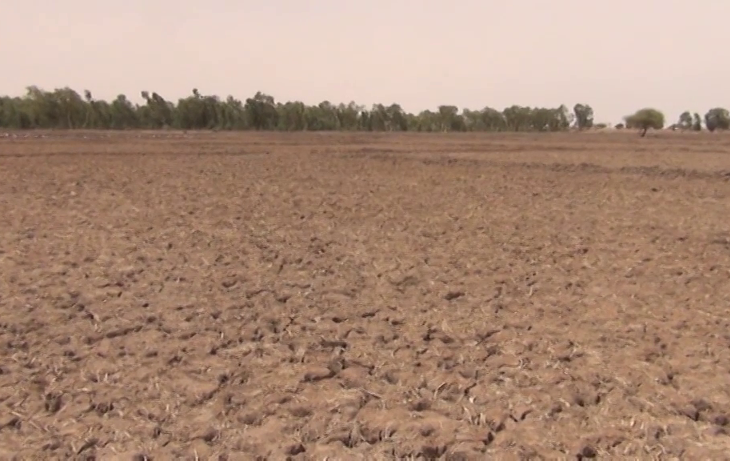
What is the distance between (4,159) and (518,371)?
23.7 meters

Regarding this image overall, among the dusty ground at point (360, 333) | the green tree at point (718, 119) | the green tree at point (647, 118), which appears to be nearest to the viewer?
the dusty ground at point (360, 333)

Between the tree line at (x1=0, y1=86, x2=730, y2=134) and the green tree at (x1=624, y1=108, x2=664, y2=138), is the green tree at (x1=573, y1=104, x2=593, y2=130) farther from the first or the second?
the green tree at (x1=624, y1=108, x2=664, y2=138)

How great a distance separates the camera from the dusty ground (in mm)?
4125

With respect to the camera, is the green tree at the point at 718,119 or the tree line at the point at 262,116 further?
the green tree at the point at 718,119

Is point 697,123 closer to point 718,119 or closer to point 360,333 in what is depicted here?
point 718,119

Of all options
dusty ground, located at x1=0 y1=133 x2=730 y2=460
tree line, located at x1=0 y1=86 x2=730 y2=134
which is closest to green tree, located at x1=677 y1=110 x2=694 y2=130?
tree line, located at x1=0 y1=86 x2=730 y2=134

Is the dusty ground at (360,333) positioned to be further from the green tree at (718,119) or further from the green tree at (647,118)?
the green tree at (718,119)

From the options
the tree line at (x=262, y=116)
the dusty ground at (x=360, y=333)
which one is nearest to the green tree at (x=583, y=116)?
the tree line at (x=262, y=116)

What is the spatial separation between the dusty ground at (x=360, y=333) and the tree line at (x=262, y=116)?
6500cm

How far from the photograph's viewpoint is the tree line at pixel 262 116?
2726 inches

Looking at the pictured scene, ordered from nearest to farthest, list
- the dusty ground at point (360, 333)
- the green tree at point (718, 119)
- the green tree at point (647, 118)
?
1. the dusty ground at point (360, 333)
2. the green tree at point (647, 118)
3. the green tree at point (718, 119)

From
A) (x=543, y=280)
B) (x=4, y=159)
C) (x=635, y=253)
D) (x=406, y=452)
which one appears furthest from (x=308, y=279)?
(x=4, y=159)

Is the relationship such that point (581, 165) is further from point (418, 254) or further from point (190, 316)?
point (190, 316)

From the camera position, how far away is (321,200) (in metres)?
14.0
